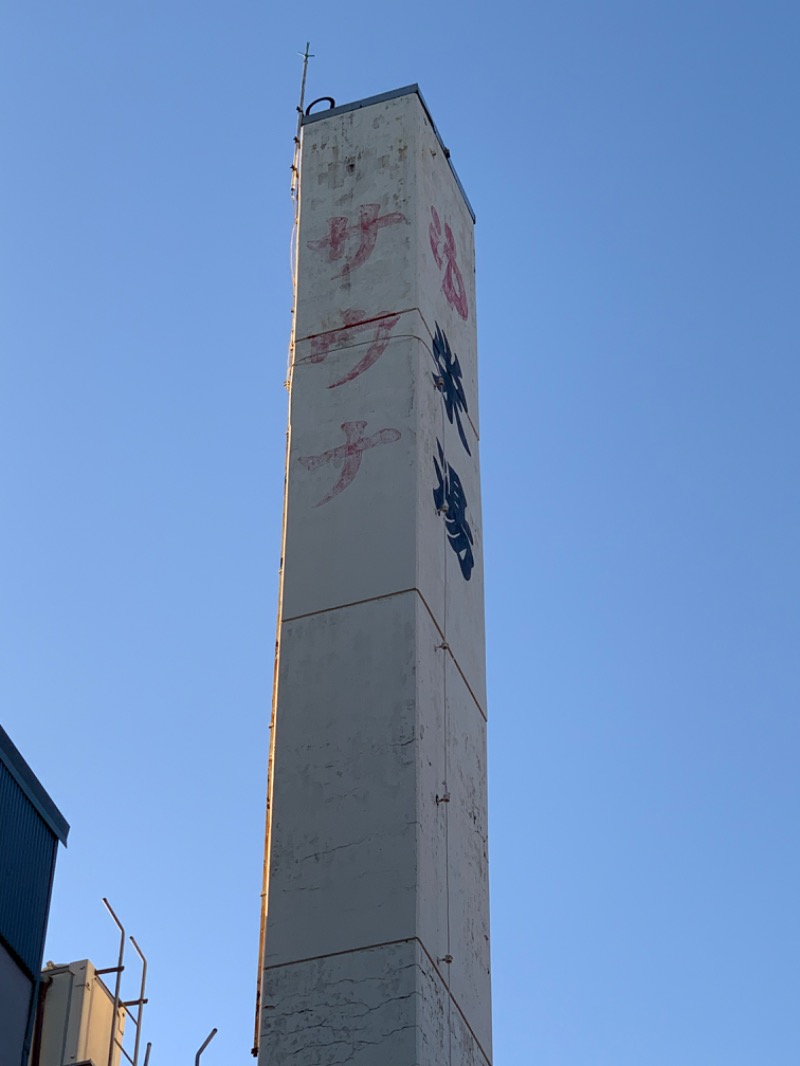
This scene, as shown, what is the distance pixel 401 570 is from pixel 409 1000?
4.43m

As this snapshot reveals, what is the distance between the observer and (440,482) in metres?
21.2

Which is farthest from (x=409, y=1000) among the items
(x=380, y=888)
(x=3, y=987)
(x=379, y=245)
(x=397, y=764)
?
(x=379, y=245)

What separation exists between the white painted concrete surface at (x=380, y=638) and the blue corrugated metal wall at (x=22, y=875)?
11.0 feet

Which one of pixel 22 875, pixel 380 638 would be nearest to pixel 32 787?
pixel 22 875

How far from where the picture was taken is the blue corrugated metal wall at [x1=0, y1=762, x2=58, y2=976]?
20422 millimetres

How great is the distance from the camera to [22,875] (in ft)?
68.5

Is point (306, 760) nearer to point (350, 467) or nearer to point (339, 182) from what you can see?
point (350, 467)

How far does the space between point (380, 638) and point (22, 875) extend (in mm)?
4768

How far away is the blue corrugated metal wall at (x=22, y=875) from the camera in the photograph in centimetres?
2042

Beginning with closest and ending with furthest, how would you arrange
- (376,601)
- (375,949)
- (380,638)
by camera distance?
1. (375,949)
2. (380,638)
3. (376,601)

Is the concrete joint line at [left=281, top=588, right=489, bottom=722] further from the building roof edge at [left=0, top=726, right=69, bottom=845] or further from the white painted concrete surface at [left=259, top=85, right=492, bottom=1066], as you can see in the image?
the building roof edge at [left=0, top=726, right=69, bottom=845]

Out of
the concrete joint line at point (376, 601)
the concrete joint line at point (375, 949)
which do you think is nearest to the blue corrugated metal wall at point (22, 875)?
the concrete joint line at point (376, 601)

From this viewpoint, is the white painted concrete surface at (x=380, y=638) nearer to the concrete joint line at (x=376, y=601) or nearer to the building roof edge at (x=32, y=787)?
the concrete joint line at (x=376, y=601)

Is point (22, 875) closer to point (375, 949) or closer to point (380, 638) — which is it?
point (380, 638)
